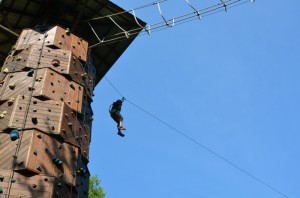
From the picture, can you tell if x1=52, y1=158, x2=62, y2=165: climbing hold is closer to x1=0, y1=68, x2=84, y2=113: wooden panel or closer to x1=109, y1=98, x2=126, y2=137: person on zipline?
x1=0, y1=68, x2=84, y2=113: wooden panel

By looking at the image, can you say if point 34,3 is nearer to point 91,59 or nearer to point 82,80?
point 91,59

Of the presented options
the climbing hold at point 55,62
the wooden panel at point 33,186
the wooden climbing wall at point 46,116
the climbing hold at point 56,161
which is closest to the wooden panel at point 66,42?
the wooden climbing wall at point 46,116

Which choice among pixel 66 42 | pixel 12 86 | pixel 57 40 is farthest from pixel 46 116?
pixel 66 42

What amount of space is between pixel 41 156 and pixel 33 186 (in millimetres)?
1003

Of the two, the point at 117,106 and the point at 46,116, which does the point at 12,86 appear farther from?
the point at 117,106

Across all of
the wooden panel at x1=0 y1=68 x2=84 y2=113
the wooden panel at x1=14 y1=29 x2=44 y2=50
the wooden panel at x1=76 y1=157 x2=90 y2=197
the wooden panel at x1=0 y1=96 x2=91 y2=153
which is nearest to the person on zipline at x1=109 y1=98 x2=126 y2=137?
the wooden panel at x1=0 y1=68 x2=84 y2=113

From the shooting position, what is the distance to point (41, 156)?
11609mm

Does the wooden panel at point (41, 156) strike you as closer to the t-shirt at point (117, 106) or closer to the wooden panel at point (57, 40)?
the t-shirt at point (117, 106)

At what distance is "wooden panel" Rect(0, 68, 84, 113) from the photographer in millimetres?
13669

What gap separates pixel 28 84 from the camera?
549 inches

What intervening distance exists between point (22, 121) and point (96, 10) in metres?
6.97

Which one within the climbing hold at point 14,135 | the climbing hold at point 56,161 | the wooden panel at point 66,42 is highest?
the wooden panel at point 66,42

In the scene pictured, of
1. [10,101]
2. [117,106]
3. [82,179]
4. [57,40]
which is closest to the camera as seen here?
[82,179]

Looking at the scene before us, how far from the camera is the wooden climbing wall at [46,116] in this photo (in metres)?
11.1
